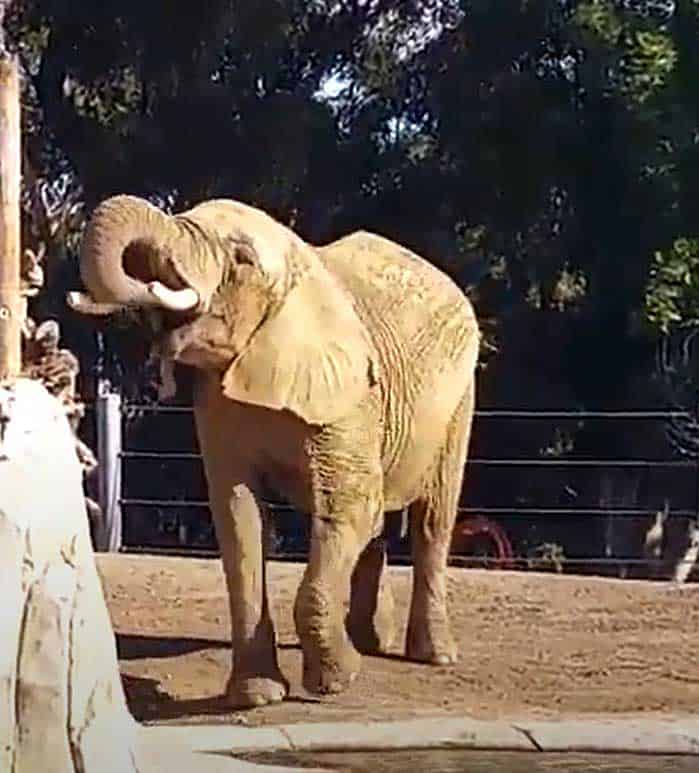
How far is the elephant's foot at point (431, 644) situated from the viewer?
8914mm

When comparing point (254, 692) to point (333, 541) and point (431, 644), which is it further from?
point (431, 644)

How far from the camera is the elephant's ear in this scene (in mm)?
7637

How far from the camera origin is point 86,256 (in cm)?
725

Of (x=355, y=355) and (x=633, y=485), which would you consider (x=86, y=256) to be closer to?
(x=355, y=355)

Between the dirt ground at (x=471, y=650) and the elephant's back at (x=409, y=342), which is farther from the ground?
the elephant's back at (x=409, y=342)

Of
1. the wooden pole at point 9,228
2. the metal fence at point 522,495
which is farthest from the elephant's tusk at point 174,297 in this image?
the metal fence at point 522,495

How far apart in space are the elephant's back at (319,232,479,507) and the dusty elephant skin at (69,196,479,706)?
0.04 feet

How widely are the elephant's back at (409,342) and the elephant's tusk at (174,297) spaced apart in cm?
109

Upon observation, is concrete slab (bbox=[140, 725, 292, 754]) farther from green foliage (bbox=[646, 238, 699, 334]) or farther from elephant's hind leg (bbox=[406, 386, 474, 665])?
green foliage (bbox=[646, 238, 699, 334])

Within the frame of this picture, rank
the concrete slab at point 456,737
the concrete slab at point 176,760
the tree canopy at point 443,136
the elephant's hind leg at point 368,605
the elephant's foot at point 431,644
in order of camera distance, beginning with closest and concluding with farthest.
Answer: the concrete slab at point 176,760 < the concrete slab at point 456,737 < the elephant's foot at point 431,644 < the elephant's hind leg at point 368,605 < the tree canopy at point 443,136

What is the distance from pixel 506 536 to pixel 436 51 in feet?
12.8

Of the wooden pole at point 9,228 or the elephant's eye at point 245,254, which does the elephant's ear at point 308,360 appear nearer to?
the elephant's eye at point 245,254

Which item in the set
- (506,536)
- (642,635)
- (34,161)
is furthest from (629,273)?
(642,635)

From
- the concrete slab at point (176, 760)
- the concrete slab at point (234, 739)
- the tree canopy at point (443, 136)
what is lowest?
the concrete slab at point (234, 739)
